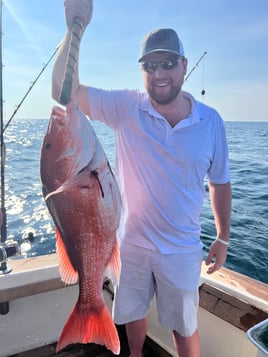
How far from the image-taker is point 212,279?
8.39 ft

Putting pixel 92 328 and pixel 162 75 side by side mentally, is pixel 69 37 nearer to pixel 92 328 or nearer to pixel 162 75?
pixel 162 75

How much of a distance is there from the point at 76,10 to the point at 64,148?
605 mm

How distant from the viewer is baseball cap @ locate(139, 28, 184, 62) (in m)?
2.04

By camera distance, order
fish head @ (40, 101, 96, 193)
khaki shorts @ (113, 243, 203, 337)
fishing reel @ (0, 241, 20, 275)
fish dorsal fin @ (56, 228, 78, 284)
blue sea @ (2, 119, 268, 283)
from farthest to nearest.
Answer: blue sea @ (2, 119, 268, 283) < fishing reel @ (0, 241, 20, 275) < khaki shorts @ (113, 243, 203, 337) < fish dorsal fin @ (56, 228, 78, 284) < fish head @ (40, 101, 96, 193)

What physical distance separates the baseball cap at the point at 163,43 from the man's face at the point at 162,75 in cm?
3

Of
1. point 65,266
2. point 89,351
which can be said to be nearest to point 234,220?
point 89,351

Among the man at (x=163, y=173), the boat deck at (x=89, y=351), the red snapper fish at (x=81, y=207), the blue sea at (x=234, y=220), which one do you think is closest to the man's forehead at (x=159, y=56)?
the man at (x=163, y=173)

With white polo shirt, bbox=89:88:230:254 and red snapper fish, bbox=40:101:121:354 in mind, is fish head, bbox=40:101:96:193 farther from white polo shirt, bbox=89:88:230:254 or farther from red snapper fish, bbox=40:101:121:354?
white polo shirt, bbox=89:88:230:254

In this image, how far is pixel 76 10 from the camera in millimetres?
1539

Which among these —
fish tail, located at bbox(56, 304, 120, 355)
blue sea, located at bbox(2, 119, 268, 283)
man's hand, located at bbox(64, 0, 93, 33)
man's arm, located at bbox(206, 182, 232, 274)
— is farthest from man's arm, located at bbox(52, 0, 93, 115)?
blue sea, located at bbox(2, 119, 268, 283)

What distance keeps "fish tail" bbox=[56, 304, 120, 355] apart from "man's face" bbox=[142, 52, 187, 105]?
3.98 ft

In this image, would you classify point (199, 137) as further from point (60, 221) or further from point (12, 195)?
point (12, 195)

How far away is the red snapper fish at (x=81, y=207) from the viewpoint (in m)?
1.43

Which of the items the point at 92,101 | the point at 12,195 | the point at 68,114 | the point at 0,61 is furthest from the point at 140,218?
the point at 12,195
